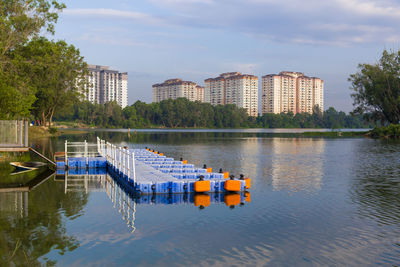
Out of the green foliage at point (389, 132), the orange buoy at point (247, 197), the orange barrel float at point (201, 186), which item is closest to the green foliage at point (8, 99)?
the orange barrel float at point (201, 186)

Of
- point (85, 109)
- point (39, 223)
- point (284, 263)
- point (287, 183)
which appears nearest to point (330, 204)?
point (287, 183)

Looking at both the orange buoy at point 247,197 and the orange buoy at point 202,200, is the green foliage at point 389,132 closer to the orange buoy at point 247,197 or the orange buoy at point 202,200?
the orange buoy at point 247,197

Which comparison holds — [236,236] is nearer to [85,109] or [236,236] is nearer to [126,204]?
[126,204]

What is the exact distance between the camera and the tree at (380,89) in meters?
97.0

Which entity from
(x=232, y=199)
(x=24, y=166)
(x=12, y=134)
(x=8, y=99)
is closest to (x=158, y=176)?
(x=232, y=199)

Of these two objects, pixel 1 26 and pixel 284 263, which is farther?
pixel 1 26

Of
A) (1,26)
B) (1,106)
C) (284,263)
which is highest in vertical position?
(1,26)

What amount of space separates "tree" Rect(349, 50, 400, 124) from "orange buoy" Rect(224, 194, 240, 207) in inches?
3312

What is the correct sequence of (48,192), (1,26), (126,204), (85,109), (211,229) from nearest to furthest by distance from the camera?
(211,229) < (126,204) < (48,192) < (1,26) < (85,109)

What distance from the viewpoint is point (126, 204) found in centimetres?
1756

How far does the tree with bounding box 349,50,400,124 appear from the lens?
97.0 meters

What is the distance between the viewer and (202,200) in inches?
724

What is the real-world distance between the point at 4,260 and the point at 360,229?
36.9 feet

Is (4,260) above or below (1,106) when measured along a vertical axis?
below
